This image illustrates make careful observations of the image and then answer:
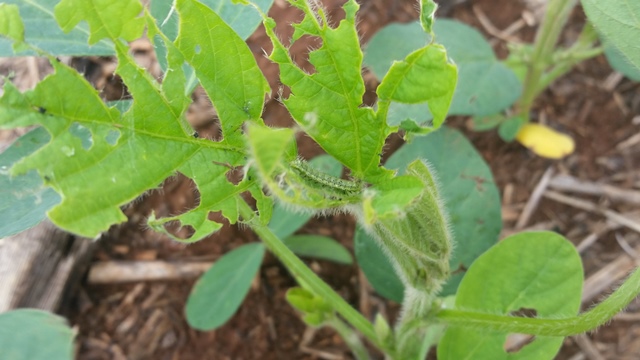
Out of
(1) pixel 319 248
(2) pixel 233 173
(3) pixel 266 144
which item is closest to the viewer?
(3) pixel 266 144

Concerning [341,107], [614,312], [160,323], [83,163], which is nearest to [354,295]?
[160,323]

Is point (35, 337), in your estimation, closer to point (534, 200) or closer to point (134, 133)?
point (134, 133)

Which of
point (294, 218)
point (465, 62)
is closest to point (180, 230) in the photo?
point (294, 218)

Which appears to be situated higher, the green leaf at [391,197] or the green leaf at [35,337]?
the green leaf at [391,197]

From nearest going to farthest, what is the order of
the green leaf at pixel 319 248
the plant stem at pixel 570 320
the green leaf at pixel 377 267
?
1. the plant stem at pixel 570 320
2. the green leaf at pixel 377 267
3. the green leaf at pixel 319 248

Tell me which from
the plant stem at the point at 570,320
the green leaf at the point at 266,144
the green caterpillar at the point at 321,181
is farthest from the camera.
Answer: the plant stem at the point at 570,320

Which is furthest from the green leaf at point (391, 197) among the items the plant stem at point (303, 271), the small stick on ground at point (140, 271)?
the small stick on ground at point (140, 271)

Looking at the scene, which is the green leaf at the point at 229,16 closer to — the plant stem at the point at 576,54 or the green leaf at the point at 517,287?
the green leaf at the point at 517,287
